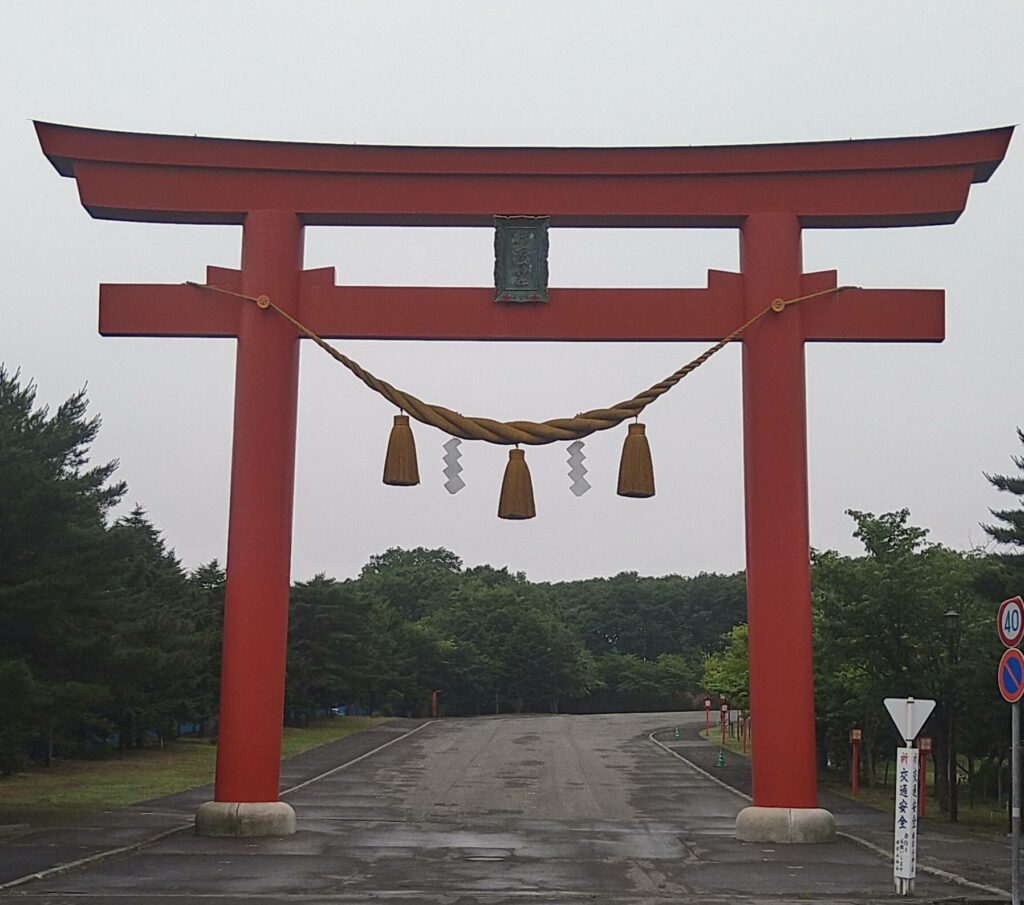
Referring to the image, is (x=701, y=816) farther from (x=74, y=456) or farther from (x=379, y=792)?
(x=74, y=456)

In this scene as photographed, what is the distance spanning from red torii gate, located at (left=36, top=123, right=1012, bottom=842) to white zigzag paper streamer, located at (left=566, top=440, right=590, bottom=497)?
1.84m

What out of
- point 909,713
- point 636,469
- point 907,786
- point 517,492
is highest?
point 636,469

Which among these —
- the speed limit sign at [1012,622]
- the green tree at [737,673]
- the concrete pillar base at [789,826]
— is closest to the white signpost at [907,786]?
the speed limit sign at [1012,622]

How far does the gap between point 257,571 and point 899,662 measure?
1159 centimetres

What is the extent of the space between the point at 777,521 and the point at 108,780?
58.5ft

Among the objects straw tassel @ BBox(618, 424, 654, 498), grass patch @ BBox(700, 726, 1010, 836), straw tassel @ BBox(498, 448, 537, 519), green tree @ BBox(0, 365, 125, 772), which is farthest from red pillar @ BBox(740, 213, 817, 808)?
green tree @ BBox(0, 365, 125, 772)

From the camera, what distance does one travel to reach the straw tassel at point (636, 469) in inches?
611

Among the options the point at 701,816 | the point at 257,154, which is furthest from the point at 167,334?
the point at 701,816

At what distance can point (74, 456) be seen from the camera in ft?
92.2

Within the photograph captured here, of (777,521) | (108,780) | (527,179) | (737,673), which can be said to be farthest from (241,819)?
(737,673)

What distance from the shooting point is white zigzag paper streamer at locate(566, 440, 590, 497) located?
587 inches

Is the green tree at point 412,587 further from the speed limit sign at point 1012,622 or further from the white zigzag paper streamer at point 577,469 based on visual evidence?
the speed limit sign at point 1012,622

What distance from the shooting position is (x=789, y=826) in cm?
1583

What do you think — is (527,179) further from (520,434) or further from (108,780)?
(108,780)
